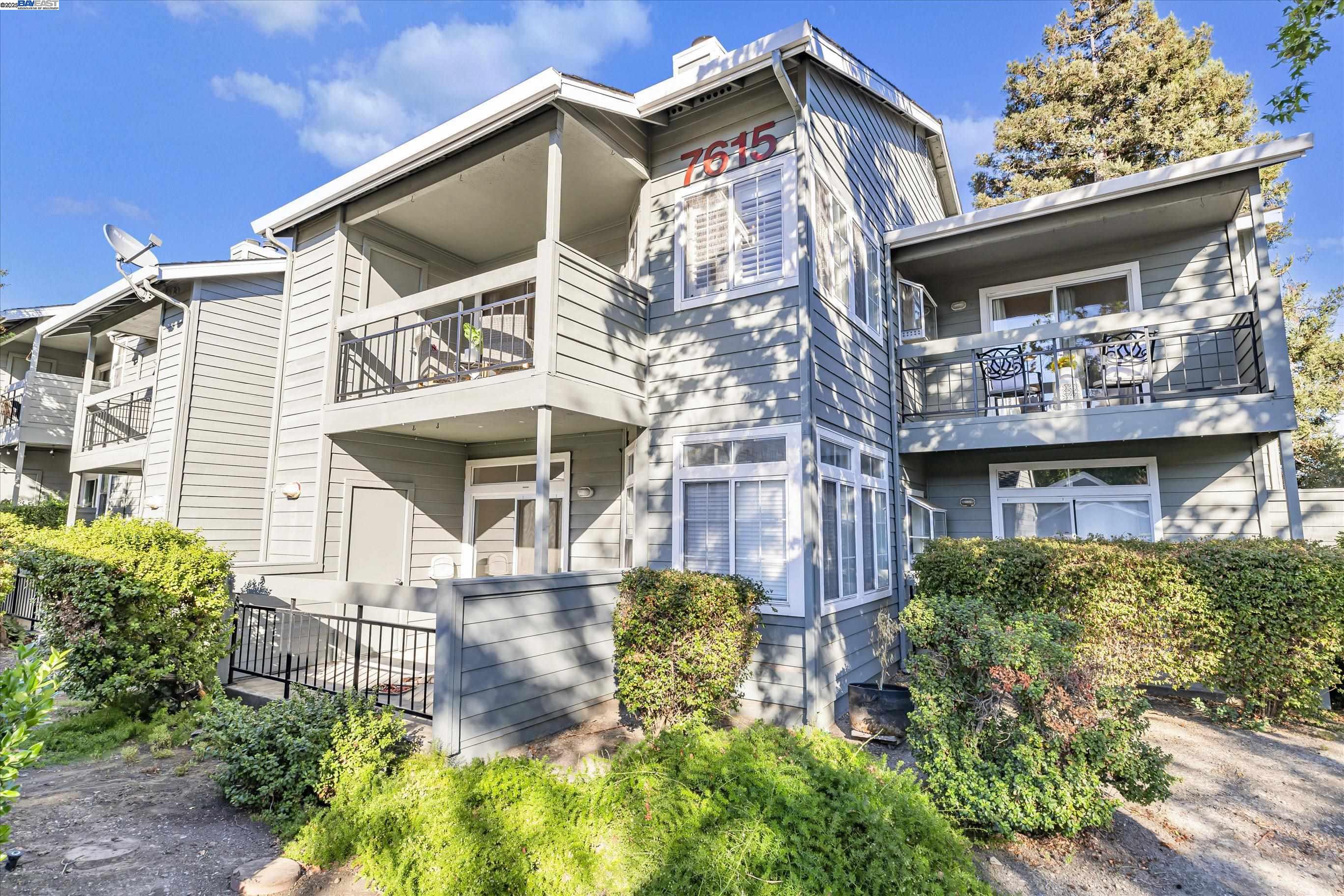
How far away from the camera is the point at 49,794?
4.44m

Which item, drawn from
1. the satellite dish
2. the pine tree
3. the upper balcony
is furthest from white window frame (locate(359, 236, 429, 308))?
the pine tree

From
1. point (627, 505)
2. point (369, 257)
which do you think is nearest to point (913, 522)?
point (627, 505)

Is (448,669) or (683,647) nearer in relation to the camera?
(448,669)

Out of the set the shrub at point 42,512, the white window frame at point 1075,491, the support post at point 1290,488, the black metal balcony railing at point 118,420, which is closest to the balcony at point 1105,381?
the support post at point 1290,488

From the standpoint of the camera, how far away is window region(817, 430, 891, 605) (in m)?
6.49

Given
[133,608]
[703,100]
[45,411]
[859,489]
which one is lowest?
[133,608]

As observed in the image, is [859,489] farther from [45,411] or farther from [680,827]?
[45,411]

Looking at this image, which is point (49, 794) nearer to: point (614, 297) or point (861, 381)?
point (614, 297)

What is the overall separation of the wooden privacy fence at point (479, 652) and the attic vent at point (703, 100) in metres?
5.42

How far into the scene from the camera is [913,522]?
30.6 ft

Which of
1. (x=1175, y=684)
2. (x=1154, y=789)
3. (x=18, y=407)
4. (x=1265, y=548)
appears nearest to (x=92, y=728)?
(x=1154, y=789)

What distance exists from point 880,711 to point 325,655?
5783 millimetres

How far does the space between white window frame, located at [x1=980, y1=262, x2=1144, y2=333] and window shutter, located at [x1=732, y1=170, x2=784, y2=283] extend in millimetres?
4551

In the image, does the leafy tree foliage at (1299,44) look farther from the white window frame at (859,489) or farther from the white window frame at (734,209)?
the white window frame at (859,489)
